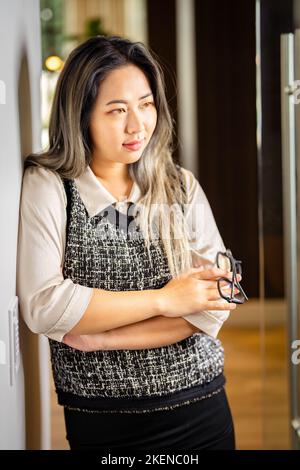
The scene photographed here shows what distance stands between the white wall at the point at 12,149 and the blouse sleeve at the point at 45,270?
27 mm

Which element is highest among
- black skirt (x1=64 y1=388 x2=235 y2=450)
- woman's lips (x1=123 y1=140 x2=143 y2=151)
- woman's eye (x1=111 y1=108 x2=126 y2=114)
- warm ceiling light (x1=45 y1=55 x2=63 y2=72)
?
warm ceiling light (x1=45 y1=55 x2=63 y2=72)

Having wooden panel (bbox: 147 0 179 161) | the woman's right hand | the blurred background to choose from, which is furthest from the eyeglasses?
wooden panel (bbox: 147 0 179 161)

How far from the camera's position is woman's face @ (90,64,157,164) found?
149cm

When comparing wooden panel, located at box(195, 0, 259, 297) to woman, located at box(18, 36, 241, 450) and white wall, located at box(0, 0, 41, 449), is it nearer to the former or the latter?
white wall, located at box(0, 0, 41, 449)

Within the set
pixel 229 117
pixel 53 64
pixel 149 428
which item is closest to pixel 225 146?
pixel 229 117

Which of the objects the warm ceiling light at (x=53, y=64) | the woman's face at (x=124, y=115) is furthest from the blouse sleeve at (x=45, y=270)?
the warm ceiling light at (x=53, y=64)

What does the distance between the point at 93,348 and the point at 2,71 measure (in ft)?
1.76

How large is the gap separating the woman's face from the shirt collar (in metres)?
0.06

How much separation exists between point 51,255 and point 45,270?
0.03 metres

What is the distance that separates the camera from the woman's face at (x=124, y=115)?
149cm

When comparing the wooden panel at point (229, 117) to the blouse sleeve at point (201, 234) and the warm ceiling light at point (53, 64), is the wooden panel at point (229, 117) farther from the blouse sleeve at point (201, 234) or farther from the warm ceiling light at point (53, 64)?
the blouse sleeve at point (201, 234)

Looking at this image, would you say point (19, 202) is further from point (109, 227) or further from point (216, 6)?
point (216, 6)
